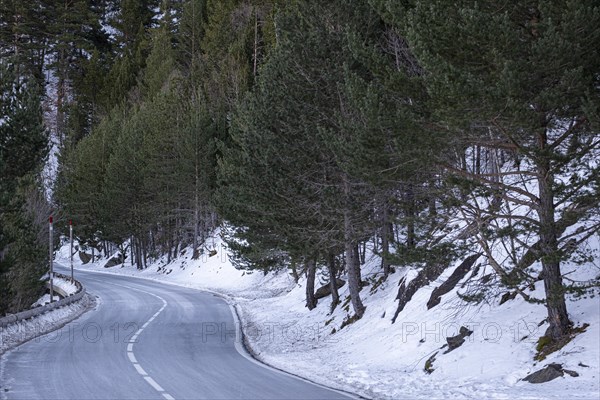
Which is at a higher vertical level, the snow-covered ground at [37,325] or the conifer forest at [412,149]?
the conifer forest at [412,149]

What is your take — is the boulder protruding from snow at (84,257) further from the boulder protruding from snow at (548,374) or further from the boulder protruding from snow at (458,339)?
the boulder protruding from snow at (548,374)

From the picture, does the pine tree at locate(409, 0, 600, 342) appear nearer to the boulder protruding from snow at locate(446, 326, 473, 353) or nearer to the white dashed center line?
the boulder protruding from snow at locate(446, 326, 473, 353)

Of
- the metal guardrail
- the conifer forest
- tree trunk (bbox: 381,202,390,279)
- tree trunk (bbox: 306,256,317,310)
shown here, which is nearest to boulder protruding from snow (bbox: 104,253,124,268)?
the conifer forest

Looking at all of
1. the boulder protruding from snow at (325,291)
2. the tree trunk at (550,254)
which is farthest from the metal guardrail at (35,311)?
the tree trunk at (550,254)

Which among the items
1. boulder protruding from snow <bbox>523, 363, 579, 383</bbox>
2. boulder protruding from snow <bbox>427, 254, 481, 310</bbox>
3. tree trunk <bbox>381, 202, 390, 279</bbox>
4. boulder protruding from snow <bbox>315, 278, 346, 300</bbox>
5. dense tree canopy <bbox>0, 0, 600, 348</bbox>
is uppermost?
dense tree canopy <bbox>0, 0, 600, 348</bbox>

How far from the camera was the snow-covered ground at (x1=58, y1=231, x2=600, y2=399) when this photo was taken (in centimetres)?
977

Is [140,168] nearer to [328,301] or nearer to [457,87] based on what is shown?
[328,301]

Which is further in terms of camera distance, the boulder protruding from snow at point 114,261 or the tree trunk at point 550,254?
the boulder protruding from snow at point 114,261

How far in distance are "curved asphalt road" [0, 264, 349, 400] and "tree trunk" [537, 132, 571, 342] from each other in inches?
154

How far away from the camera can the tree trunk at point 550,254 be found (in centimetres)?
966

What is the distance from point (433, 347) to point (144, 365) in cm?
638

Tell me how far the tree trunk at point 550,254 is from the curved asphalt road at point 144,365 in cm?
391

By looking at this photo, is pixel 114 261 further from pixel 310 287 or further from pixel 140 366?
pixel 140 366

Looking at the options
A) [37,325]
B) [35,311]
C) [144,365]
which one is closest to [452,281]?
[144,365]
